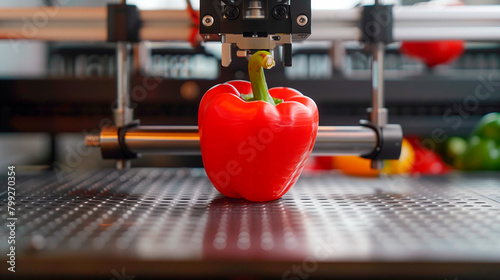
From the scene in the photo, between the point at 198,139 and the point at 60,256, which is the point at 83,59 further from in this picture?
the point at 60,256

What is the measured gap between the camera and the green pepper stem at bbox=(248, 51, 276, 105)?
29.0 inches

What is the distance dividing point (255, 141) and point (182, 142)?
0.19 metres

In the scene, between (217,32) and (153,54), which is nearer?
(217,32)

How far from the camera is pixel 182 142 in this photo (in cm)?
87

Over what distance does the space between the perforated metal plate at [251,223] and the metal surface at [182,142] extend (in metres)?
0.08

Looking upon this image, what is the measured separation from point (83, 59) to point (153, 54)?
30cm

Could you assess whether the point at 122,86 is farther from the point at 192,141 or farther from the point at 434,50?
the point at 434,50

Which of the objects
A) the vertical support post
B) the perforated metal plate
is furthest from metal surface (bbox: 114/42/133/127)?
the perforated metal plate

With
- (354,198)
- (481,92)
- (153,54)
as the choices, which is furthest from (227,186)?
(153,54)

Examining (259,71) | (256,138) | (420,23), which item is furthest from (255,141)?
(420,23)

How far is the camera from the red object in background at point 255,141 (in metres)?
0.73

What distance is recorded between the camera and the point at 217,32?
2.36 feet

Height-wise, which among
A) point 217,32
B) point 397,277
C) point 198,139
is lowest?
point 397,277

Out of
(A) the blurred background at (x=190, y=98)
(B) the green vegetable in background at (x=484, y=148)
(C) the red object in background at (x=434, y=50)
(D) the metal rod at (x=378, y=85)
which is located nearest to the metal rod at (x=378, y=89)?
(D) the metal rod at (x=378, y=85)
